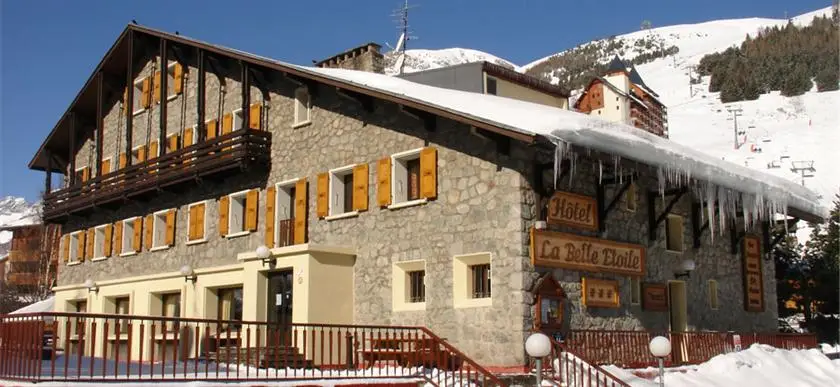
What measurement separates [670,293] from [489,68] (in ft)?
27.3

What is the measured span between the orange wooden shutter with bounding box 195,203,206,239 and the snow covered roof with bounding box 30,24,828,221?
415 centimetres

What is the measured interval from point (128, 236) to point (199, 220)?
4641 mm

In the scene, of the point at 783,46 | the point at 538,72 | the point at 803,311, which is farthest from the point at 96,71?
the point at 538,72

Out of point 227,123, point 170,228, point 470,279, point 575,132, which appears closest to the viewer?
point 575,132

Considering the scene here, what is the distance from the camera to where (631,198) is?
60.4 ft

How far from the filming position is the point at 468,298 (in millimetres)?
15930

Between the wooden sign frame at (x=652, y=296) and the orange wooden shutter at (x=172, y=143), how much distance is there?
14055 millimetres

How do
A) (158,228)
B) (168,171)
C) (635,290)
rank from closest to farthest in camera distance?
(635,290) → (168,171) → (158,228)

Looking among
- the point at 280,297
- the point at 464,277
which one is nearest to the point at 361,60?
the point at 280,297

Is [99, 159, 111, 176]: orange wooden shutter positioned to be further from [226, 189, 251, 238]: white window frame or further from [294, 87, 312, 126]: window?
[294, 87, 312, 126]: window

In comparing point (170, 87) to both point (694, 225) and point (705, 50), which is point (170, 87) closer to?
point (694, 225)

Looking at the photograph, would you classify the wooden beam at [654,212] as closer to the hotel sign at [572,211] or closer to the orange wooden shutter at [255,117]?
the hotel sign at [572,211]

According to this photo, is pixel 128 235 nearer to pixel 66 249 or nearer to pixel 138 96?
pixel 66 249

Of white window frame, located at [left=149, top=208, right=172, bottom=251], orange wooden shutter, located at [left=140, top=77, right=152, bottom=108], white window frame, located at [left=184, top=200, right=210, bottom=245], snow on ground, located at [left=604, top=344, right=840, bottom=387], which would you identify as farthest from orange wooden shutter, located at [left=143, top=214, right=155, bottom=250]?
snow on ground, located at [left=604, top=344, right=840, bottom=387]
